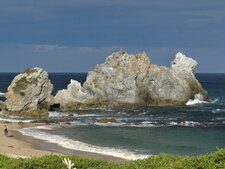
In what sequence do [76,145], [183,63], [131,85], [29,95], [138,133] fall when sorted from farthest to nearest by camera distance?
1. [183,63]
2. [131,85]
3. [29,95]
4. [138,133]
5. [76,145]

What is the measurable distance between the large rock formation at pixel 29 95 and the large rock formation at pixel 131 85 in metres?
11.5

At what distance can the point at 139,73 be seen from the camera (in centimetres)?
9556

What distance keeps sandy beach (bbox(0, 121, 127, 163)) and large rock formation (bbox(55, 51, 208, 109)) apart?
38605mm

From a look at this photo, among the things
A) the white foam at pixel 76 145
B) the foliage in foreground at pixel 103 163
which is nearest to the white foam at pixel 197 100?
the white foam at pixel 76 145

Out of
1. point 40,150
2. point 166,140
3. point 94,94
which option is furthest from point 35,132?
point 94,94

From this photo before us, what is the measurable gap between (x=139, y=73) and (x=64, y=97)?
68.2 ft

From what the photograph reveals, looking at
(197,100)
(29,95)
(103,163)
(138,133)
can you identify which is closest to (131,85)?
(197,100)

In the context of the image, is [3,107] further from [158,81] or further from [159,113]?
[158,81]

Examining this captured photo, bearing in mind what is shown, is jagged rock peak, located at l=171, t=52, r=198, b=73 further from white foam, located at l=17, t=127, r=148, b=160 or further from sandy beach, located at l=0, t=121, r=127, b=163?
sandy beach, located at l=0, t=121, r=127, b=163

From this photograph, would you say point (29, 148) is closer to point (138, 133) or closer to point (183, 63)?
point (138, 133)

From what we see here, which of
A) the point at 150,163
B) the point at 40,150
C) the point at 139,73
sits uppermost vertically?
the point at 139,73

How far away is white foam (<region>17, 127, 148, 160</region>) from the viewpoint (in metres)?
37.3

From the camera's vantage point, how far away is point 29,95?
7238cm

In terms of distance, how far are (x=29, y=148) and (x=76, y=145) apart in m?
5.57
